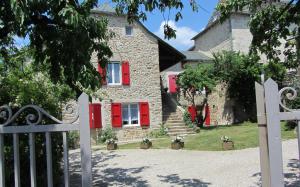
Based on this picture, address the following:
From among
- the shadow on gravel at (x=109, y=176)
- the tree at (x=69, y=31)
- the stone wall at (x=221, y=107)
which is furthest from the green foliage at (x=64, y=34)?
the stone wall at (x=221, y=107)

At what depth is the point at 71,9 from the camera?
4812mm

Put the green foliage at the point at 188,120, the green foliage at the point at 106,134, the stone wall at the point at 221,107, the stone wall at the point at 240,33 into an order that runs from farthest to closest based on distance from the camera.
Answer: the stone wall at the point at 240,33 < the stone wall at the point at 221,107 < the green foliage at the point at 188,120 < the green foliage at the point at 106,134

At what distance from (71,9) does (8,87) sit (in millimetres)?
3266

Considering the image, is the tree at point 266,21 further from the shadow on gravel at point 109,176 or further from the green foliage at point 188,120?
the green foliage at point 188,120

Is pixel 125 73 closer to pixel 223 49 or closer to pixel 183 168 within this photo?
pixel 223 49

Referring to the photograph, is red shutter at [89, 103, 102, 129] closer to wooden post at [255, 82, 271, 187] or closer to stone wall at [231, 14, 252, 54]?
stone wall at [231, 14, 252, 54]

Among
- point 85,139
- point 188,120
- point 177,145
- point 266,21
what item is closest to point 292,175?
point 266,21

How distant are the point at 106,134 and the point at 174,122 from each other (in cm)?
443

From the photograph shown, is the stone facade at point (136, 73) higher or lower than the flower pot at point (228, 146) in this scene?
higher

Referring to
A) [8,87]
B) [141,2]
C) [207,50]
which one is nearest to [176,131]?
[207,50]

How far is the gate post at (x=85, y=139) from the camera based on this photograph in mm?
4109

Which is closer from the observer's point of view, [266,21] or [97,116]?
[266,21]

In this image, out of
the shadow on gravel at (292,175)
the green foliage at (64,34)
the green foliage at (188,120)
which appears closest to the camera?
the green foliage at (64,34)

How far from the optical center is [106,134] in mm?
22938
